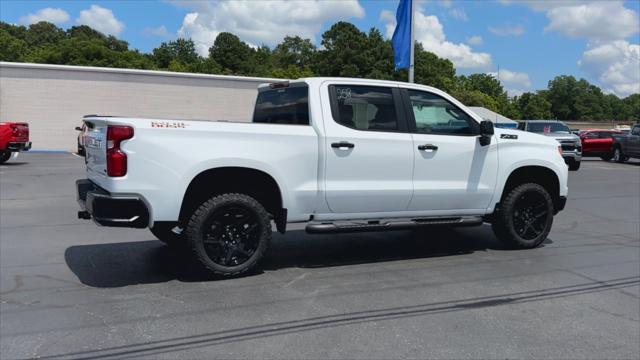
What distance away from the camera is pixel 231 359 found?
153 inches

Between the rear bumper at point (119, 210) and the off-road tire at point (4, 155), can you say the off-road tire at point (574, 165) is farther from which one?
the off-road tire at point (4, 155)

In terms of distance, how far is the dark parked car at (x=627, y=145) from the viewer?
2499 cm

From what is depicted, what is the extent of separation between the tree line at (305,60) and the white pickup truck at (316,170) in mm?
64605

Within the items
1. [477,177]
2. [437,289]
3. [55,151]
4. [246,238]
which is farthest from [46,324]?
[55,151]

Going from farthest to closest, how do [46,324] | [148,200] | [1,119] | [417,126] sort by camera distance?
1. [1,119]
2. [417,126]
3. [148,200]
4. [46,324]

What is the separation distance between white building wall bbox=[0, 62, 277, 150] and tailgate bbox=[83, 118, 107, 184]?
24237 millimetres

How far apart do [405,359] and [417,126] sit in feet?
10.7

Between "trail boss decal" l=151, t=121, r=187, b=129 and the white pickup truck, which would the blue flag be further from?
"trail boss decal" l=151, t=121, r=187, b=129

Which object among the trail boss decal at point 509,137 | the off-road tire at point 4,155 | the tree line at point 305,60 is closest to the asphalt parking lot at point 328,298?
the trail boss decal at point 509,137

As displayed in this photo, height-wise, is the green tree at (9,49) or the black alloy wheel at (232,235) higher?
the green tree at (9,49)

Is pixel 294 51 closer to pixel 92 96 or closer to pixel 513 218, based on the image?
pixel 92 96

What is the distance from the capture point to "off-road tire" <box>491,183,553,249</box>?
716 cm

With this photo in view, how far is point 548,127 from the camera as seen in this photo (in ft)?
76.4

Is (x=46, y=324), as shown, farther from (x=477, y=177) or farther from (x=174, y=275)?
(x=477, y=177)
